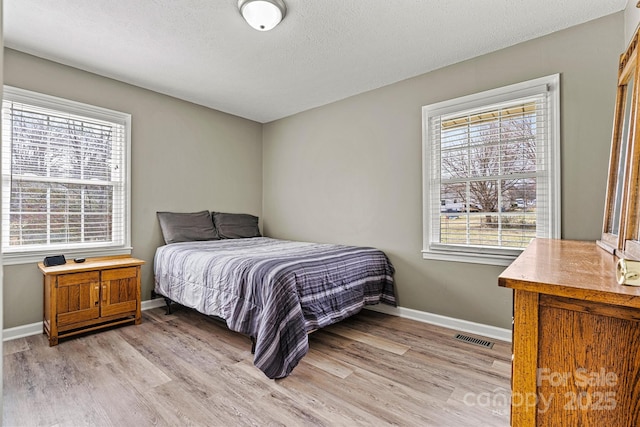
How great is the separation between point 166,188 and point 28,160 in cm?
122

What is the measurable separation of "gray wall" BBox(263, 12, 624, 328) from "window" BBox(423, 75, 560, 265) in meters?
0.08

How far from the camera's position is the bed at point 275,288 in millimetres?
2107

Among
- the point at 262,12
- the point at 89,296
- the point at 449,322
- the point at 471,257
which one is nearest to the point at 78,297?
the point at 89,296

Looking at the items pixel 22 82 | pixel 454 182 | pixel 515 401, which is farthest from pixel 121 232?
pixel 515 401

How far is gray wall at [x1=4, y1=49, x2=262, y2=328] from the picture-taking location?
9.16ft

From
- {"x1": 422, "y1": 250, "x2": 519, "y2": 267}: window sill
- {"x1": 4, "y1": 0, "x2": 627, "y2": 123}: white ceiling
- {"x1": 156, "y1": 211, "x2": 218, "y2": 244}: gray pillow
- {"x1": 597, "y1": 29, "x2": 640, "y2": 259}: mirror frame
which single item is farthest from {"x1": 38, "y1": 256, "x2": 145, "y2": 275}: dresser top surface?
{"x1": 597, "y1": 29, "x2": 640, "y2": 259}: mirror frame

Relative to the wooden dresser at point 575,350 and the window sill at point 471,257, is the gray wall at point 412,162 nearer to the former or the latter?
the window sill at point 471,257

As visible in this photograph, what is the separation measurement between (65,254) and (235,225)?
1.80 metres

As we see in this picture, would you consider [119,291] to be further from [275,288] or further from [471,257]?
[471,257]

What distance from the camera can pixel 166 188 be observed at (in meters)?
3.73

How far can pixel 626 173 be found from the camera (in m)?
1.24

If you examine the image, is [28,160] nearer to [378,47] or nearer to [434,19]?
[378,47]

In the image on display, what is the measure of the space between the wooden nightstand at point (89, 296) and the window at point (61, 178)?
0.26m

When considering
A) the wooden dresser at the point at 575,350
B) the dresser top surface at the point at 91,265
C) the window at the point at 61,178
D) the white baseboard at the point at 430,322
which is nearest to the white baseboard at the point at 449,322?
the white baseboard at the point at 430,322
